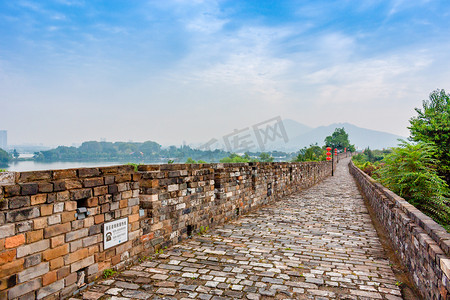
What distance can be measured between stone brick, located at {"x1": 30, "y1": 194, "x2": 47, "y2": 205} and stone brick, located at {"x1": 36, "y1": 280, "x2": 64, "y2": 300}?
89 centimetres

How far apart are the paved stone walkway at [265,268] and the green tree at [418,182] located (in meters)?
1.42

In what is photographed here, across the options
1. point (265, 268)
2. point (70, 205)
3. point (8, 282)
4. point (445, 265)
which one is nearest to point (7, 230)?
point (8, 282)

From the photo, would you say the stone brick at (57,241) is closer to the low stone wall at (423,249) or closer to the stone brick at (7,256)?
the stone brick at (7,256)

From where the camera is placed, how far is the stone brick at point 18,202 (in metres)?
2.70

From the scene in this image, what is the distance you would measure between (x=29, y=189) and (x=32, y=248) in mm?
598

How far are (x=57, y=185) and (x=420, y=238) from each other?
14.2ft

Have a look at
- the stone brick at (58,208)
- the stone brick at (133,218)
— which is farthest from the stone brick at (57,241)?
the stone brick at (133,218)

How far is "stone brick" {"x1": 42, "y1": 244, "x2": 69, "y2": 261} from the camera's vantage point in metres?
3.03

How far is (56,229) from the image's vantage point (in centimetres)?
315

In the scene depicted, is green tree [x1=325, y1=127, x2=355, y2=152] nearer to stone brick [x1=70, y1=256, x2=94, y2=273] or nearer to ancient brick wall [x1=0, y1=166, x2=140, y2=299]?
ancient brick wall [x1=0, y1=166, x2=140, y2=299]

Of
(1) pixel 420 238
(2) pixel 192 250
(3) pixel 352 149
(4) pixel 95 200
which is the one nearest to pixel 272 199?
(2) pixel 192 250

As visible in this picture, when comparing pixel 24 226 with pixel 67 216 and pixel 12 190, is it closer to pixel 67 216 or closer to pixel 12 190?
pixel 12 190

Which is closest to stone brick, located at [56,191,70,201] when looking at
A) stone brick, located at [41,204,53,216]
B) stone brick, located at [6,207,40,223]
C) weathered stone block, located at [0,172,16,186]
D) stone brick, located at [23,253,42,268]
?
stone brick, located at [41,204,53,216]

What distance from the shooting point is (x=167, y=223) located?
205 inches
